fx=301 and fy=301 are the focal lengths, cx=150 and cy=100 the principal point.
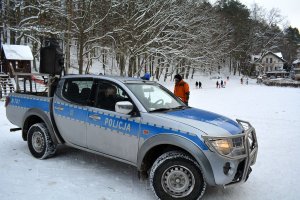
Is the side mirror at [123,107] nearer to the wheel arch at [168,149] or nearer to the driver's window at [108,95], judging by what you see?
the driver's window at [108,95]

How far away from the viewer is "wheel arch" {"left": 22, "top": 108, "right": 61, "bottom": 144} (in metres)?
5.86

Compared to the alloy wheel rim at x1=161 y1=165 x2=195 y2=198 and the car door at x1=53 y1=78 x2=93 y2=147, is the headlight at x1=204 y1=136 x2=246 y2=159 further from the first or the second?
the car door at x1=53 y1=78 x2=93 y2=147

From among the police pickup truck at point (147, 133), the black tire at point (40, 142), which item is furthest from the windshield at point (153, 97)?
the black tire at point (40, 142)

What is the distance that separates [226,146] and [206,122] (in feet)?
1.59

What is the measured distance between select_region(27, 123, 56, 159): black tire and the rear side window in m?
0.88

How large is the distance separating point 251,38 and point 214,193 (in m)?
80.9

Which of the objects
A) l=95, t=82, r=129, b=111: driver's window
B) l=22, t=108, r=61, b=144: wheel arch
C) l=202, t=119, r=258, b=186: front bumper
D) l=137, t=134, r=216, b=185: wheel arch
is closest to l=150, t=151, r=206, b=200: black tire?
l=137, t=134, r=216, b=185: wheel arch

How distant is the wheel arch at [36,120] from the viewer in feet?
19.2

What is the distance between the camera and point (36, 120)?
640 centimetres

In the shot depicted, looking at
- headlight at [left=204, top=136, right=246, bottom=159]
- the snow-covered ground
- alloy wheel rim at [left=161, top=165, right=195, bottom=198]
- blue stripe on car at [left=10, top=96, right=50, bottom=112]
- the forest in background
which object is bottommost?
the snow-covered ground

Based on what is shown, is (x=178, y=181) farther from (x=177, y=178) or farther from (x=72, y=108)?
(x=72, y=108)

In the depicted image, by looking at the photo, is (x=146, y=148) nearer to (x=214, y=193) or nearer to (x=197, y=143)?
(x=197, y=143)

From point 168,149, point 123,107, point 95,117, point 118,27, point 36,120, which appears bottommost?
point 168,149

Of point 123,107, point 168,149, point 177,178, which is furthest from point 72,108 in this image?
point 177,178
